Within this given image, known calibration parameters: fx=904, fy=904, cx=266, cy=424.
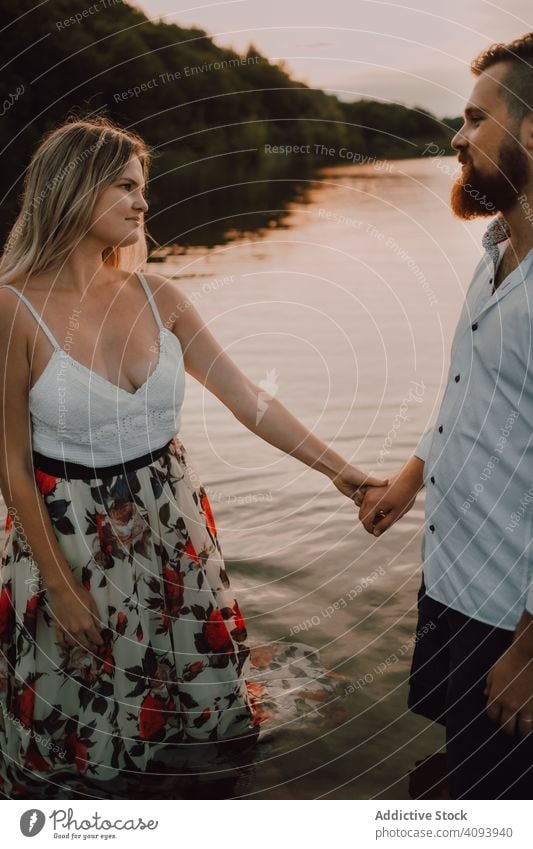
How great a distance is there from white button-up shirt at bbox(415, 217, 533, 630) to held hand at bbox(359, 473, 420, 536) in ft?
2.01

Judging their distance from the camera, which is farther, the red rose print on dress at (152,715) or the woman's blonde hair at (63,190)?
the red rose print on dress at (152,715)

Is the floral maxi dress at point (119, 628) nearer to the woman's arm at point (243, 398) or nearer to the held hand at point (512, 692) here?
the woman's arm at point (243, 398)

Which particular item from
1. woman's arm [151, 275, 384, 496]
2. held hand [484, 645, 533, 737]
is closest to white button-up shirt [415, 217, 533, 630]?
held hand [484, 645, 533, 737]

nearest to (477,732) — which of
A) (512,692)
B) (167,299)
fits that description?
(512,692)

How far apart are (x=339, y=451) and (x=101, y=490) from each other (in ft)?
9.18

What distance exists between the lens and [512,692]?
1.70 m

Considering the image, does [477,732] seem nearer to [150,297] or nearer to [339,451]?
[150,297]

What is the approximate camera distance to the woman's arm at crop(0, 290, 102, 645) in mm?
2068

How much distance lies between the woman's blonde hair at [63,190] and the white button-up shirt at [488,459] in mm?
899

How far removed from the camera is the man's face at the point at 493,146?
174 cm

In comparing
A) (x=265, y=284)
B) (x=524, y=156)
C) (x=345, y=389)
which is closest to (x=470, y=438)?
(x=524, y=156)

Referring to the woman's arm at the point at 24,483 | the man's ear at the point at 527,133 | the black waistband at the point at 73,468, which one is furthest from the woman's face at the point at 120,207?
the man's ear at the point at 527,133
